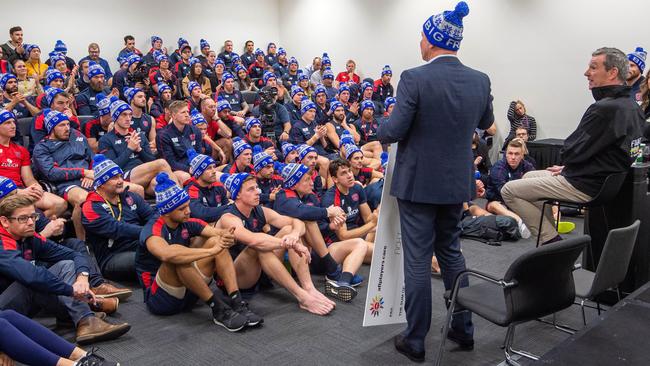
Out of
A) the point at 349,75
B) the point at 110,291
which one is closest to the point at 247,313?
the point at 110,291

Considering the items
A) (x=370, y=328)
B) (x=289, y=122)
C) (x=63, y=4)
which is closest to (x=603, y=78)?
(x=370, y=328)

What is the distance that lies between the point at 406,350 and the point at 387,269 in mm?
490

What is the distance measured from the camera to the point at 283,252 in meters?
4.30

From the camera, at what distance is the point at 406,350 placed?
10.3ft

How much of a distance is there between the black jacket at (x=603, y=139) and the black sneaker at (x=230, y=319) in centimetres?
246

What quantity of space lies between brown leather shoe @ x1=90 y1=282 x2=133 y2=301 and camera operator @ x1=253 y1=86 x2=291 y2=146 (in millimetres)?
3680

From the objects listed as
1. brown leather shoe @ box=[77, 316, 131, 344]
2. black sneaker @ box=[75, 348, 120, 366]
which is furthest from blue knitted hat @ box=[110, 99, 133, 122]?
black sneaker @ box=[75, 348, 120, 366]

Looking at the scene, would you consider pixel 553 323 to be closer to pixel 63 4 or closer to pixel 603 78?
pixel 603 78

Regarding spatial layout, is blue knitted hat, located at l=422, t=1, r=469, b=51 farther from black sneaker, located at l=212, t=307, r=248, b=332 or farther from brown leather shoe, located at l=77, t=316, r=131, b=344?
brown leather shoe, located at l=77, t=316, r=131, b=344

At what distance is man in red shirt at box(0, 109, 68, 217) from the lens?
504 centimetres

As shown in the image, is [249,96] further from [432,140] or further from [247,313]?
[432,140]

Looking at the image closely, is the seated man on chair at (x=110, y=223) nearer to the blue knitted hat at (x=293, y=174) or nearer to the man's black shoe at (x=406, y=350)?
the blue knitted hat at (x=293, y=174)

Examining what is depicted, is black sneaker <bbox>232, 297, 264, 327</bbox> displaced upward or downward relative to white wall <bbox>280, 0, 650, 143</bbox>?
downward

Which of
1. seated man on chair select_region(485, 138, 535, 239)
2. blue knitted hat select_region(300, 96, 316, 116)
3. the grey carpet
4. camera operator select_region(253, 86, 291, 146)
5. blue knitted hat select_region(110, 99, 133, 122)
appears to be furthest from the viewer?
blue knitted hat select_region(300, 96, 316, 116)
